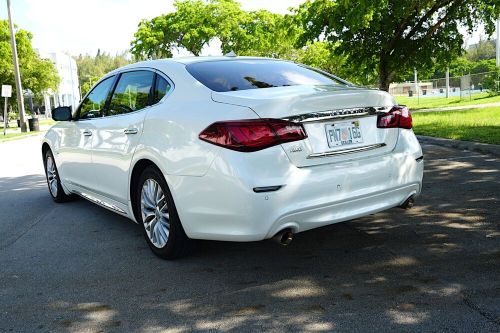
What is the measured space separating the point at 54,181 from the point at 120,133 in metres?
2.76

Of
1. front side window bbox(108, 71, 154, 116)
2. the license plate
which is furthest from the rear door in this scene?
the license plate

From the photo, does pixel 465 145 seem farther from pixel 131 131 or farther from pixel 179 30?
pixel 179 30

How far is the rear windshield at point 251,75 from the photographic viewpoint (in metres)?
4.31

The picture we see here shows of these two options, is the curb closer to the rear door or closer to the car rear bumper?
the car rear bumper

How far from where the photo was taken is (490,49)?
12219 centimetres

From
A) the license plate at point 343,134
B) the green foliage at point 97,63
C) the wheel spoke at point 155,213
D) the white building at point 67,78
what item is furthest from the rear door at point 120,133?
the green foliage at point 97,63

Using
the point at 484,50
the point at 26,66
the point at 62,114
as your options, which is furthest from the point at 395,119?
the point at 484,50

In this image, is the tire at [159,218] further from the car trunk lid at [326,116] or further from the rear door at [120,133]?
the car trunk lid at [326,116]

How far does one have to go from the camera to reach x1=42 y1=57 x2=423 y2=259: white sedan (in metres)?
3.61

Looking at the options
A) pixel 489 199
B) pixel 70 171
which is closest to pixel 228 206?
pixel 70 171

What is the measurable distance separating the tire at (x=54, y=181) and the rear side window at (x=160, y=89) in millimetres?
2894

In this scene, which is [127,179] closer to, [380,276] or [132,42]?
[380,276]

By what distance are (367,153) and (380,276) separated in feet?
2.95

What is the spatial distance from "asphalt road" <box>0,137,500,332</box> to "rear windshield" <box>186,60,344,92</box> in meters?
1.41
